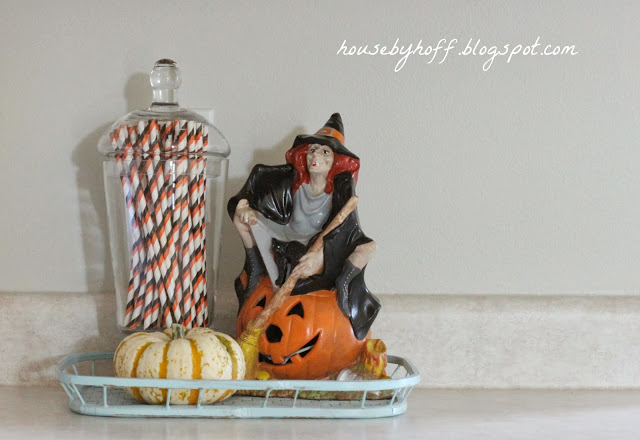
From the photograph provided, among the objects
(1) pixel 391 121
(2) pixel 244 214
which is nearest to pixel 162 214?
(2) pixel 244 214

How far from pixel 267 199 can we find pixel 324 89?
0.73ft

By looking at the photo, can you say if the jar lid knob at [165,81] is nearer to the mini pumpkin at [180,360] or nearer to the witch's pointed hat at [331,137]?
the witch's pointed hat at [331,137]

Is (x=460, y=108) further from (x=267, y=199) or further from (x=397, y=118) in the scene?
(x=267, y=199)

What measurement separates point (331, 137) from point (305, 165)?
0.05 meters

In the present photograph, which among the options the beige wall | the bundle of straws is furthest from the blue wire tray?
the beige wall

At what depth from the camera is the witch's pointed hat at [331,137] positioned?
1085mm

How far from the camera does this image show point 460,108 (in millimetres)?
1236

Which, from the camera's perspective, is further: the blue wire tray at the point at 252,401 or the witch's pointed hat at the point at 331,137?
the witch's pointed hat at the point at 331,137

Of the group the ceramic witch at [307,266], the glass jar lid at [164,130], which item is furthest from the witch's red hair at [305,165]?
the glass jar lid at [164,130]

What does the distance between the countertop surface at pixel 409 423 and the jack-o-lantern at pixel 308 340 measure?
8 cm

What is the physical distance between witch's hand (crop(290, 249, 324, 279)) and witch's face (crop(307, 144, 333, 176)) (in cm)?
11

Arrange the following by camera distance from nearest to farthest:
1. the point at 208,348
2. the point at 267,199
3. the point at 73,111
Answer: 1. the point at 208,348
2. the point at 267,199
3. the point at 73,111

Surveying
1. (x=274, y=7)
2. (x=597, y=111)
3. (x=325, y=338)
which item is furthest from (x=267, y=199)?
(x=597, y=111)

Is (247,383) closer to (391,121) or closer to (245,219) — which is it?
(245,219)
